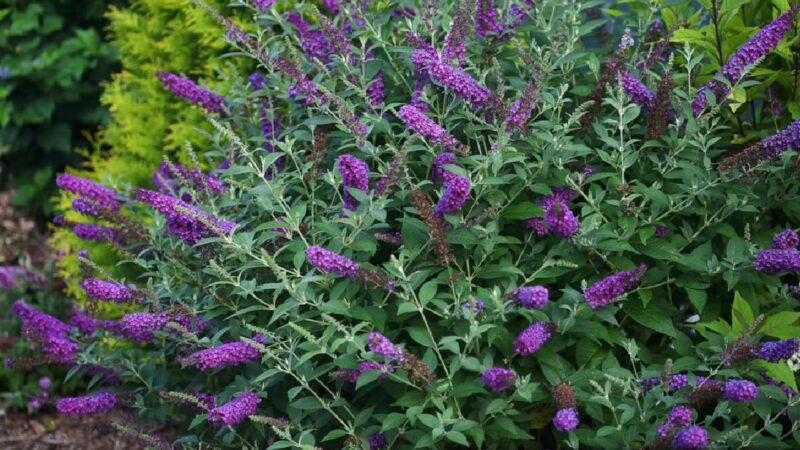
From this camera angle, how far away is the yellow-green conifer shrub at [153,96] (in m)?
5.04

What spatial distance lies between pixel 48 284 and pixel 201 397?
3177mm

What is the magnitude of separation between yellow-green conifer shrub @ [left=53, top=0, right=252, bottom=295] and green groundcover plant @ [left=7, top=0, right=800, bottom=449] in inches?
67.5

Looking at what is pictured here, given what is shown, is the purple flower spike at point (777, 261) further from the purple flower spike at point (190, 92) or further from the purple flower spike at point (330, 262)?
the purple flower spike at point (190, 92)

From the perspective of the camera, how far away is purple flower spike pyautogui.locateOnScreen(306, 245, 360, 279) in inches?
99.3

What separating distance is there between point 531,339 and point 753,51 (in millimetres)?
1031

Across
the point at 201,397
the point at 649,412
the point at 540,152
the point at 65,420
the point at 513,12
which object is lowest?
the point at 65,420

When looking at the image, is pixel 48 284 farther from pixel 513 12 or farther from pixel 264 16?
pixel 513 12

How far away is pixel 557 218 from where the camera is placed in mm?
2629

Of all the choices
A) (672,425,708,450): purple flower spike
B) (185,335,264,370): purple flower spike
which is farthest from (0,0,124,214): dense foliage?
(672,425,708,450): purple flower spike

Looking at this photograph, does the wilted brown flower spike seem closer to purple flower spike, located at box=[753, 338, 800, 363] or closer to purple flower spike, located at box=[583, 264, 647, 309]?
purple flower spike, located at box=[583, 264, 647, 309]

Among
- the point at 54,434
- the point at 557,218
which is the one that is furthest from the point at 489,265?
the point at 54,434

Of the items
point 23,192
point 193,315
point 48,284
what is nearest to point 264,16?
point 193,315

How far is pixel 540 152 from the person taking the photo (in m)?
2.95

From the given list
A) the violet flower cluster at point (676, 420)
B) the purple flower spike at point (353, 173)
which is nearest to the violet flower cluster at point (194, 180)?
the purple flower spike at point (353, 173)
